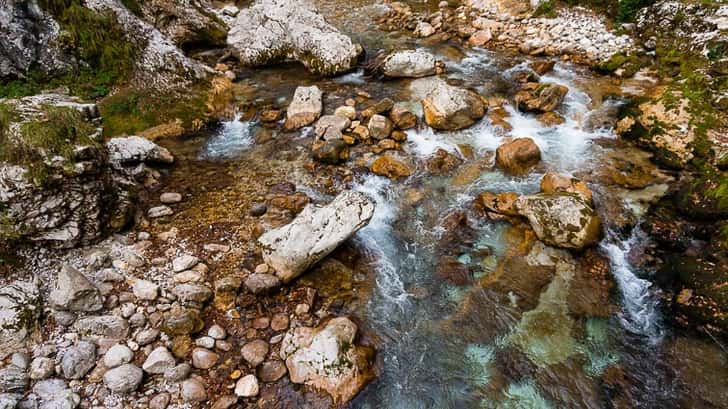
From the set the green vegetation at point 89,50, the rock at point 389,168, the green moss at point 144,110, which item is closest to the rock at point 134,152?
the green moss at point 144,110

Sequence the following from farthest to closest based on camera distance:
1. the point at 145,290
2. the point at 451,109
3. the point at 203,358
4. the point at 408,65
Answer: the point at 408,65 → the point at 451,109 → the point at 145,290 → the point at 203,358

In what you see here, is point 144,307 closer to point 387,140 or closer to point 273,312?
point 273,312

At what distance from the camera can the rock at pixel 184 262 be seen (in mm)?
6350

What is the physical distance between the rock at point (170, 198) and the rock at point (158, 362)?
3.49 meters

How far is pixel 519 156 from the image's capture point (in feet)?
28.9

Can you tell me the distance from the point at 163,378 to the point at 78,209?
3.37 m

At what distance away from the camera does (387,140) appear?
Answer: 385 inches

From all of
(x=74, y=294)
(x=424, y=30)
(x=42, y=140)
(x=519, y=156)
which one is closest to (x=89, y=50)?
(x=42, y=140)

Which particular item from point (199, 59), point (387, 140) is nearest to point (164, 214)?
point (387, 140)

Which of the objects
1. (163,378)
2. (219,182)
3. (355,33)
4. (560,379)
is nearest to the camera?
(163,378)

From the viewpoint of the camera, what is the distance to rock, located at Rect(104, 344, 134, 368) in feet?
16.5

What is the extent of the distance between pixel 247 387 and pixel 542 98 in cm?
975

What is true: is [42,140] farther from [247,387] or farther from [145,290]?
[247,387]

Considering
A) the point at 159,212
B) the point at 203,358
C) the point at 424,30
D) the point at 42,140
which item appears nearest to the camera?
the point at 203,358
